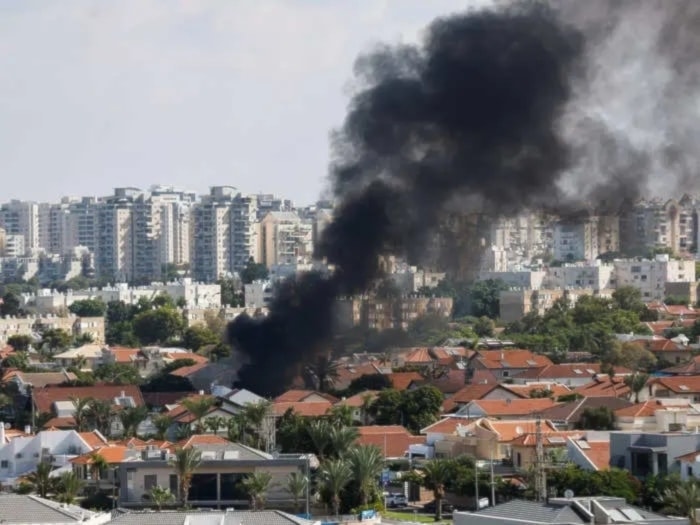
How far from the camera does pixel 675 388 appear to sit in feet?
245

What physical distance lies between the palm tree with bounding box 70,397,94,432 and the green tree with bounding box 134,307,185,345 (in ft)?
163

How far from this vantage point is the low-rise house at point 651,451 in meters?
52.6

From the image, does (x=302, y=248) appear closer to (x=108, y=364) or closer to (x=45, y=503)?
(x=108, y=364)

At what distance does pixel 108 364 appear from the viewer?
9819cm

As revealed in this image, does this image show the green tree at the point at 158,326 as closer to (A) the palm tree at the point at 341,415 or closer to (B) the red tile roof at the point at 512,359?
(B) the red tile roof at the point at 512,359

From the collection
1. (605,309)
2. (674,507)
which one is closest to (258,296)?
(605,309)

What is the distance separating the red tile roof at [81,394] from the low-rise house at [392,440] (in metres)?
12.1

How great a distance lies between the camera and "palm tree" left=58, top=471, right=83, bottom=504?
51625mm

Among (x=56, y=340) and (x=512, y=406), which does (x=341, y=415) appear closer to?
(x=512, y=406)

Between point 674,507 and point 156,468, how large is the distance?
519 inches

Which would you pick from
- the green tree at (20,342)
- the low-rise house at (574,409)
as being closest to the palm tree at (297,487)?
the low-rise house at (574,409)

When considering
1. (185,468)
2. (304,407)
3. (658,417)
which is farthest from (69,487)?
(304,407)

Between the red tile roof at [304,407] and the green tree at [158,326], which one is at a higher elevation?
the green tree at [158,326]

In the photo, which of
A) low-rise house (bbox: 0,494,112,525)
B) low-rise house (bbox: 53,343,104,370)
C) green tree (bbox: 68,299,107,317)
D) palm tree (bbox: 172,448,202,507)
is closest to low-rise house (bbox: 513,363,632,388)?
low-rise house (bbox: 53,343,104,370)
